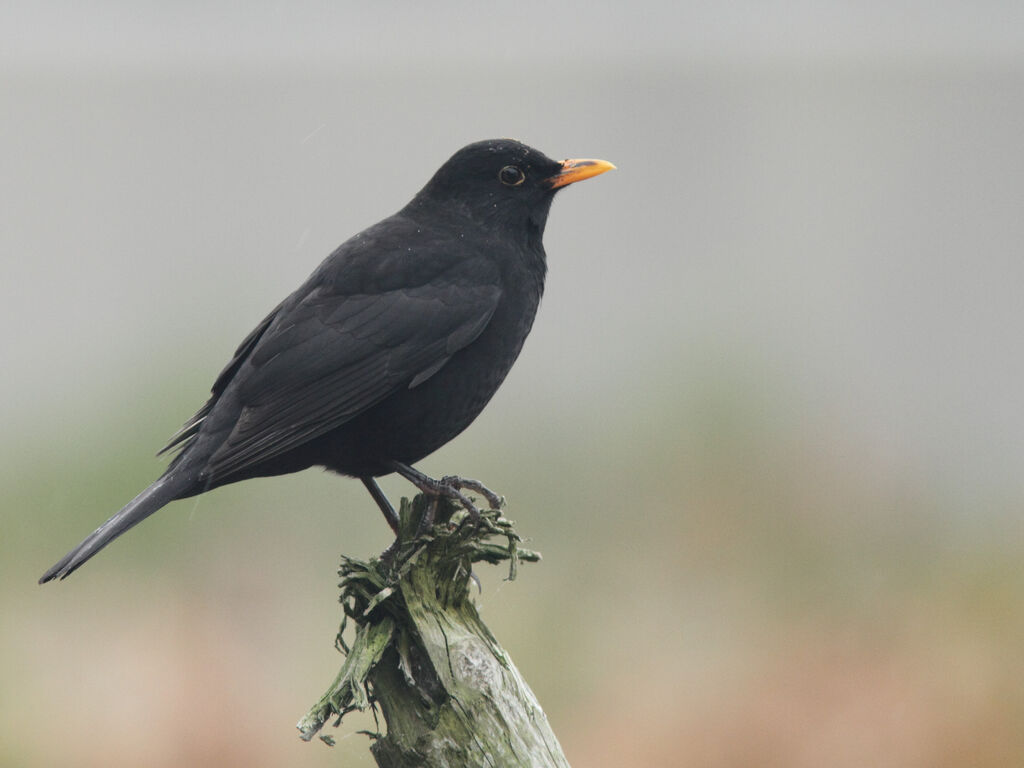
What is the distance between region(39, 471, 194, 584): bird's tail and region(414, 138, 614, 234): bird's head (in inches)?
53.4

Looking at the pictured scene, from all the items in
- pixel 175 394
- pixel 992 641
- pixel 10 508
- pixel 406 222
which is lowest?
pixel 992 641

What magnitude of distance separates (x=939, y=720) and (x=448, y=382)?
3198mm

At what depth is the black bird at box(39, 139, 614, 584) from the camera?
3363 mm

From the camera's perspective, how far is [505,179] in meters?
4.13

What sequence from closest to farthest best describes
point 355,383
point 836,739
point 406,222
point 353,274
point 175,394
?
point 355,383, point 353,274, point 406,222, point 836,739, point 175,394

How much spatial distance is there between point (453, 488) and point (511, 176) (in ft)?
4.24

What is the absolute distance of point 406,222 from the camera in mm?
4012

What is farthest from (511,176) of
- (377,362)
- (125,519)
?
(125,519)

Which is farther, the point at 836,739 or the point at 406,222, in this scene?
the point at 836,739

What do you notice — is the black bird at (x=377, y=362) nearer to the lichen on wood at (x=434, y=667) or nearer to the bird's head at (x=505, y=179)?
the bird's head at (x=505, y=179)

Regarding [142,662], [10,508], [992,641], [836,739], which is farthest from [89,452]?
[992,641]

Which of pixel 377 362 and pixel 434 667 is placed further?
pixel 377 362

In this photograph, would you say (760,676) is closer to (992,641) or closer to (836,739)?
(836,739)

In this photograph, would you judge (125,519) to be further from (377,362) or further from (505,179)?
(505,179)
